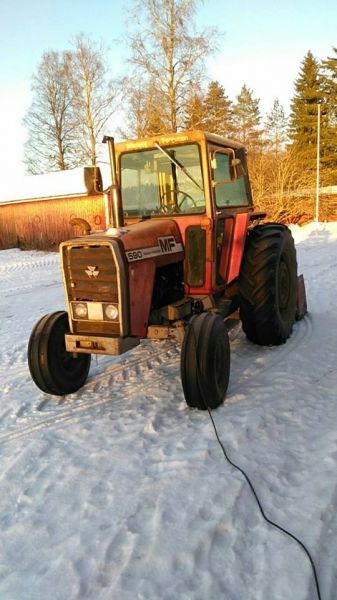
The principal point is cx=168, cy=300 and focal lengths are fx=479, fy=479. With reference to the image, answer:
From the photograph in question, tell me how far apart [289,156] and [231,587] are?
23704 millimetres

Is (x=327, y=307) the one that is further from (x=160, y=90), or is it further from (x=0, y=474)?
(x=160, y=90)

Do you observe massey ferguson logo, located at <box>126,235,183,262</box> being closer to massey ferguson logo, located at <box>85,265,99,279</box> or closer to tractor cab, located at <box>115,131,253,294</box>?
tractor cab, located at <box>115,131,253,294</box>

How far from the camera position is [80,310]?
158 inches

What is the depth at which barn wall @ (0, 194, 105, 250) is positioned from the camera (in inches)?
920

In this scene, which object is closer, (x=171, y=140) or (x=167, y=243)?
(x=167, y=243)

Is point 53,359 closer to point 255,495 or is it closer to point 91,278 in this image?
point 91,278

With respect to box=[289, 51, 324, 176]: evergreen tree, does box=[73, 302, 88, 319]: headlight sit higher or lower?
lower

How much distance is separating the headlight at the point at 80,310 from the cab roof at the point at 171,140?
1.80 m

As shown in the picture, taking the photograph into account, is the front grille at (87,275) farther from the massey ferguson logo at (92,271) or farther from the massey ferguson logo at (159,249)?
the massey ferguson logo at (159,249)

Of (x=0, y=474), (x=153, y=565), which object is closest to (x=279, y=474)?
(x=153, y=565)

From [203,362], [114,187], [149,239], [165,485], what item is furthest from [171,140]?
[165,485]

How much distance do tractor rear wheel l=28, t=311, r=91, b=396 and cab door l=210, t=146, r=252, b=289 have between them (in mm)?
1557

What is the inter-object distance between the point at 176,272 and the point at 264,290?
102 cm

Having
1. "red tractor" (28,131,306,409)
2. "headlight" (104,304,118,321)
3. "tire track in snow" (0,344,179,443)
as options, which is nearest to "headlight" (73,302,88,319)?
"red tractor" (28,131,306,409)
